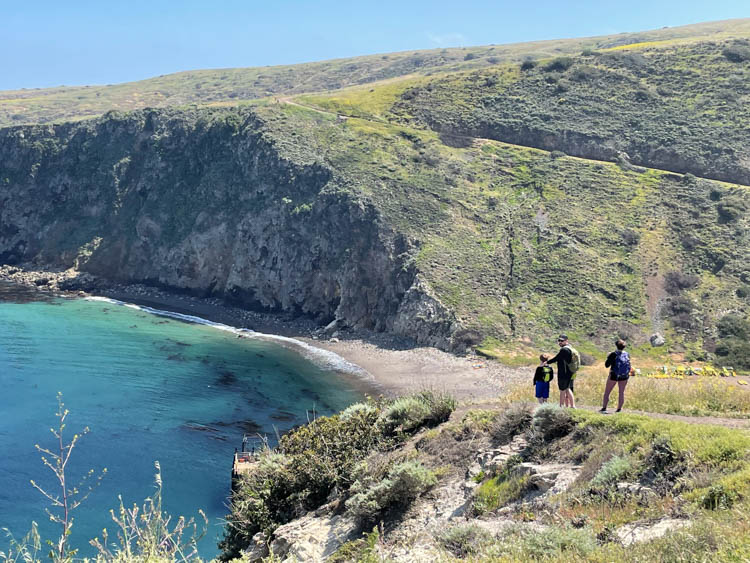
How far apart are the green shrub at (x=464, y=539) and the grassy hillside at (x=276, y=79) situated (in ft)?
425

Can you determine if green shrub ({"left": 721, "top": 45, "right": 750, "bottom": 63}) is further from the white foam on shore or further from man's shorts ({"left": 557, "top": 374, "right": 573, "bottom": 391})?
man's shorts ({"left": 557, "top": 374, "right": 573, "bottom": 391})

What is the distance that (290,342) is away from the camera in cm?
5434

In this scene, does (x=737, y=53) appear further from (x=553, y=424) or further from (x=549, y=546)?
(x=549, y=546)

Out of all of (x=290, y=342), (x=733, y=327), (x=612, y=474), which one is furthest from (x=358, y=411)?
(x=733, y=327)

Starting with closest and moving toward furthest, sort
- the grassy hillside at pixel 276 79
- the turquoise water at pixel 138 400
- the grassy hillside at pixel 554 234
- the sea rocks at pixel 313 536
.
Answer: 1. the sea rocks at pixel 313 536
2. the turquoise water at pixel 138 400
3. the grassy hillside at pixel 554 234
4. the grassy hillside at pixel 276 79

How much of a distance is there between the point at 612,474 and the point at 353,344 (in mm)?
44071

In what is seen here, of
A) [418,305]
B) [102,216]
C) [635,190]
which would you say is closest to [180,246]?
[102,216]

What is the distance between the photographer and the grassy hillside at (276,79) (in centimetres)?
13300

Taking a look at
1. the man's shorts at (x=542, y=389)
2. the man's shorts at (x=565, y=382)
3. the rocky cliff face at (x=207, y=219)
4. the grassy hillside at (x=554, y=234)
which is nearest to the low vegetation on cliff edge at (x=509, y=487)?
the man's shorts at (x=542, y=389)

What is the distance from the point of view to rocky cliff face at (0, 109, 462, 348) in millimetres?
58594

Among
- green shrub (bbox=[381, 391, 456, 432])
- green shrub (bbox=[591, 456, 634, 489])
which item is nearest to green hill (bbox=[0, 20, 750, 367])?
green shrub (bbox=[381, 391, 456, 432])

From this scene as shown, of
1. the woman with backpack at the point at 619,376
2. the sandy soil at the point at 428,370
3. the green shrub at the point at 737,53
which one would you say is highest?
the green shrub at the point at 737,53

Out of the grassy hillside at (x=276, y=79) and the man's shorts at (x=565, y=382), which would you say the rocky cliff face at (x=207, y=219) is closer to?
the man's shorts at (x=565, y=382)

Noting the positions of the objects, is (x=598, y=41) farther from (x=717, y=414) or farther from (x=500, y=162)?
(x=717, y=414)
